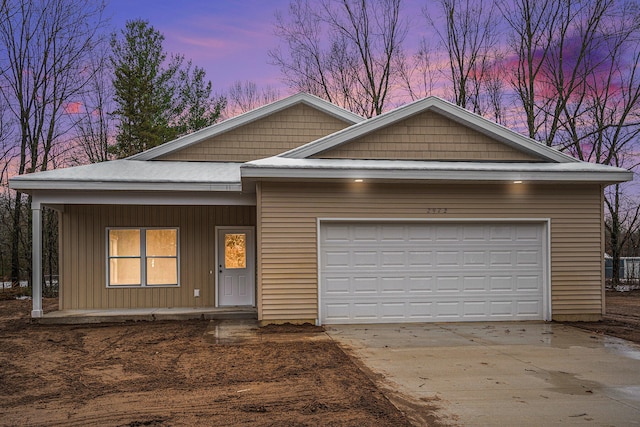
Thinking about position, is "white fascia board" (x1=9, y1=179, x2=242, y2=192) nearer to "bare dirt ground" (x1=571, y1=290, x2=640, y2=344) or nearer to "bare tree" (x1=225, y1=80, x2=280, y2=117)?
"bare dirt ground" (x1=571, y1=290, x2=640, y2=344)

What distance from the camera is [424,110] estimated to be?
1114cm

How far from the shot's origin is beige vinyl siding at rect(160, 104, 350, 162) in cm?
1443

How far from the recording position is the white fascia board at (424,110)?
427 inches

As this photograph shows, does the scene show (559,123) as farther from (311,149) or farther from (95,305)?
(95,305)

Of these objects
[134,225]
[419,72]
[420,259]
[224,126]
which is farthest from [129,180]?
[419,72]

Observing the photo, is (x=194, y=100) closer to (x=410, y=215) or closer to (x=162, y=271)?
(x=162, y=271)

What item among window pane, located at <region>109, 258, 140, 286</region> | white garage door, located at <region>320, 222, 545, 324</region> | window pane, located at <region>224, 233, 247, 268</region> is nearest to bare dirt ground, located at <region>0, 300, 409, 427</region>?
white garage door, located at <region>320, 222, 545, 324</region>

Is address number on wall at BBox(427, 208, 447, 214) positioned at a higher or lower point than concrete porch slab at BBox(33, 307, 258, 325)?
higher

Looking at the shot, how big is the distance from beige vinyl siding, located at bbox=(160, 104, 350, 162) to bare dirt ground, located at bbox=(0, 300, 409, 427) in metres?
5.75

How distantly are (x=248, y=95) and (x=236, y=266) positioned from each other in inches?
799

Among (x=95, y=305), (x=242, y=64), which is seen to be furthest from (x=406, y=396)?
(x=242, y=64)

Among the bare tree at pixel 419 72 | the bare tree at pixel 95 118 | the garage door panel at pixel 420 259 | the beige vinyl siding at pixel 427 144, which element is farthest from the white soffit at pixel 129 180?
the bare tree at pixel 419 72

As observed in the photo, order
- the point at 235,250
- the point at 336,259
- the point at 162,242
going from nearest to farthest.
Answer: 1. the point at 336,259
2. the point at 162,242
3. the point at 235,250

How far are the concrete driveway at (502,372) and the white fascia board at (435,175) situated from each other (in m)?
2.86
